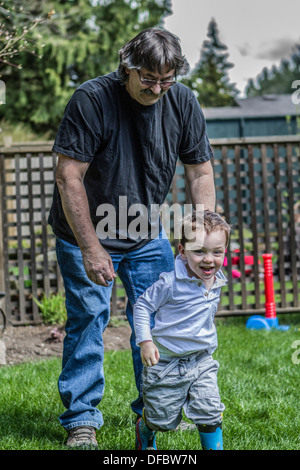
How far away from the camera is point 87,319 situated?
286 cm

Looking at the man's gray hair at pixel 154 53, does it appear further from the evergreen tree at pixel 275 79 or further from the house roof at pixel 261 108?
the evergreen tree at pixel 275 79

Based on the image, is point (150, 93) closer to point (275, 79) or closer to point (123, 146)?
point (123, 146)

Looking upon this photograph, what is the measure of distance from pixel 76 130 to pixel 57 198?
41 centimetres

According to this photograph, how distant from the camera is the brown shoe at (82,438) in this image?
2.74m

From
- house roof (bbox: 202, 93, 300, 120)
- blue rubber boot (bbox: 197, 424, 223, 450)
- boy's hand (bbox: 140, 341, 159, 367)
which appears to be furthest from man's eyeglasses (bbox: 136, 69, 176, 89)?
house roof (bbox: 202, 93, 300, 120)

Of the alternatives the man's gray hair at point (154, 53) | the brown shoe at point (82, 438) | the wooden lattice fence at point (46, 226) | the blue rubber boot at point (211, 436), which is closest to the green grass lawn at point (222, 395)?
the brown shoe at point (82, 438)

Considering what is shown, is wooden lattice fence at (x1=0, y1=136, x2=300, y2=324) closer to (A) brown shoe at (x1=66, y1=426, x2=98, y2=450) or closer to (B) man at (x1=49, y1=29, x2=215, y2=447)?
(B) man at (x1=49, y1=29, x2=215, y2=447)

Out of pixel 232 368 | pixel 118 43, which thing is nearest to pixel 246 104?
pixel 118 43

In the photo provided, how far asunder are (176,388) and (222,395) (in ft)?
3.68

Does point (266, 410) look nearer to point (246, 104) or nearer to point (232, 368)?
point (232, 368)

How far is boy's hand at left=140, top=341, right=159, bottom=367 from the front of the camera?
2320mm

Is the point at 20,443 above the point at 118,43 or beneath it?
beneath

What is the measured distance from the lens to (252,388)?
12.1 ft

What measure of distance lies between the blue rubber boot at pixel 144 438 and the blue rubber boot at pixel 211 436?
25 centimetres
